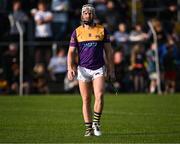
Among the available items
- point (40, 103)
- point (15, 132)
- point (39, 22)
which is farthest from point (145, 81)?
point (15, 132)

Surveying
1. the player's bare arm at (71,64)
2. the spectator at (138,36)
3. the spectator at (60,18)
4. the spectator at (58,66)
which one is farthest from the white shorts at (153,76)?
the player's bare arm at (71,64)

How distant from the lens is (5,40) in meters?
31.3

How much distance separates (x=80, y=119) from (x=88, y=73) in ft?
13.9

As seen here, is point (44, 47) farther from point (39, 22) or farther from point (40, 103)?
point (40, 103)

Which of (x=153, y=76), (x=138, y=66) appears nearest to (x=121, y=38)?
(x=138, y=66)

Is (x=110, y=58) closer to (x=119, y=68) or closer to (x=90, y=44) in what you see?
(x=90, y=44)

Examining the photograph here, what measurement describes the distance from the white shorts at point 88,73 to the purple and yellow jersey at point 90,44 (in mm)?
67

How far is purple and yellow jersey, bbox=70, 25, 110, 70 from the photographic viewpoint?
1573 cm

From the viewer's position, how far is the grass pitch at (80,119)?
49.3ft

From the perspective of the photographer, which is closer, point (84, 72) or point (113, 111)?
point (84, 72)

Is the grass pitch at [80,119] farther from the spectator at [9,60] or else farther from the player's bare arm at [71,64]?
the spectator at [9,60]

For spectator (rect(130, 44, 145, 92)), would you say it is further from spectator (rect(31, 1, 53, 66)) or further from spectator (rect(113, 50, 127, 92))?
spectator (rect(31, 1, 53, 66))

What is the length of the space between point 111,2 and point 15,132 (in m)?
17.6

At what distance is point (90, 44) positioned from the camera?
1576 cm
